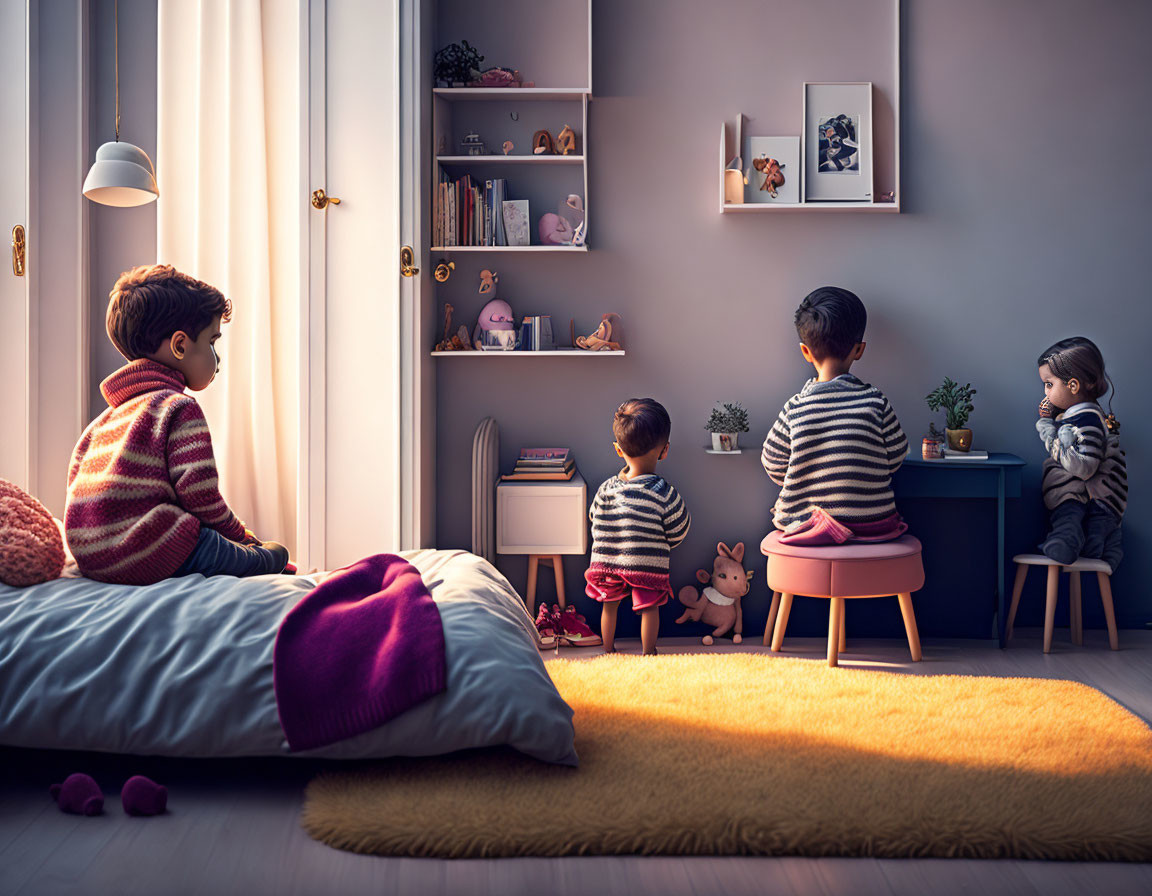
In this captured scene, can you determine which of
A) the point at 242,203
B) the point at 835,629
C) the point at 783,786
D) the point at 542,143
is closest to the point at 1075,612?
the point at 835,629

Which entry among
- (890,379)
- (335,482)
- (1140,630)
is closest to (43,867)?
(335,482)

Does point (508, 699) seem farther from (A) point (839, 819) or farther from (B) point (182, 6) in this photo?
(B) point (182, 6)

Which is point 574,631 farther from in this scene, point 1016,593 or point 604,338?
A: point 1016,593

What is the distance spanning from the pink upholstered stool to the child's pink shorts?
385 millimetres

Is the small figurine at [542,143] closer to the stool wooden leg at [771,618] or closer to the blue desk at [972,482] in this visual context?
the blue desk at [972,482]

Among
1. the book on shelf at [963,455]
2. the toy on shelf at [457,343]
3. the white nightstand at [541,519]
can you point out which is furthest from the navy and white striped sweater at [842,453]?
the toy on shelf at [457,343]

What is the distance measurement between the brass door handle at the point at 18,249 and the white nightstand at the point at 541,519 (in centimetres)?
172

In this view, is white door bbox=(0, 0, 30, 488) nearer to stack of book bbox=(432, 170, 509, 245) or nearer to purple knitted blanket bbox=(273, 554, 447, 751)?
stack of book bbox=(432, 170, 509, 245)

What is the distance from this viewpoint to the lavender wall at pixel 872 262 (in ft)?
11.9

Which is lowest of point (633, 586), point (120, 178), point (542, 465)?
point (633, 586)

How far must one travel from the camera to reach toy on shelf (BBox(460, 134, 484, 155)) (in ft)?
11.8

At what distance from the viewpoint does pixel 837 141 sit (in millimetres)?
3623

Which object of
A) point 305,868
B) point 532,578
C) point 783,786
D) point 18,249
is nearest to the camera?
point 305,868

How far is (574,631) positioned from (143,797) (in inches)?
70.9
